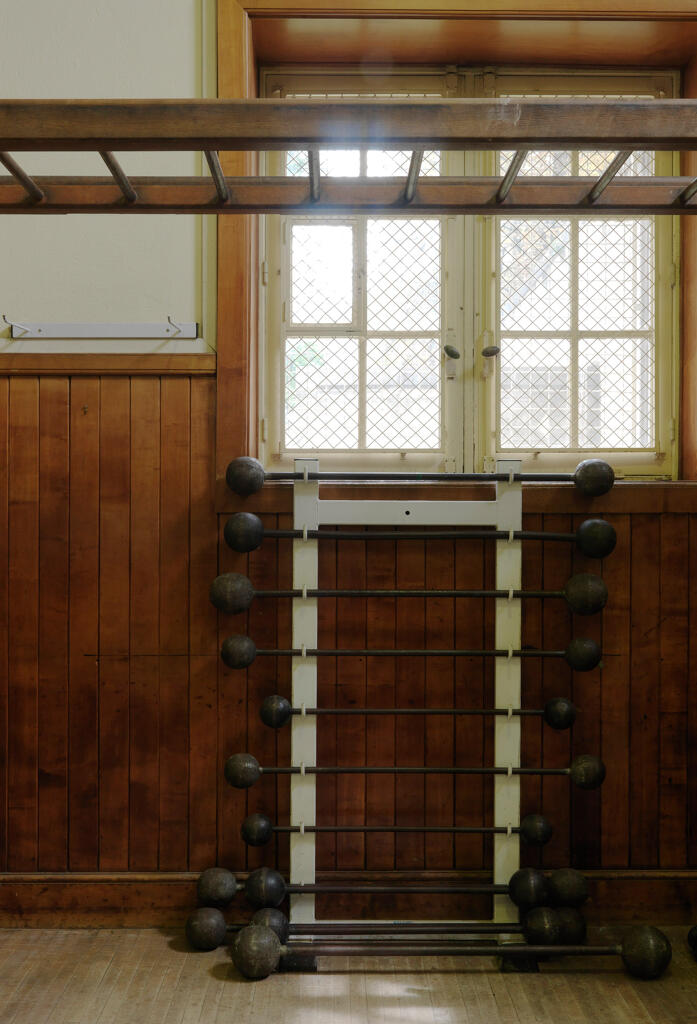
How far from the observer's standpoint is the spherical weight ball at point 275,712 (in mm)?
2695

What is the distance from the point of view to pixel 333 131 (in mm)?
1643

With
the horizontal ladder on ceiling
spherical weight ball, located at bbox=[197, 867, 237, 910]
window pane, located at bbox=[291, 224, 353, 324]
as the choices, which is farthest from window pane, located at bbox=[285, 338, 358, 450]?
spherical weight ball, located at bbox=[197, 867, 237, 910]

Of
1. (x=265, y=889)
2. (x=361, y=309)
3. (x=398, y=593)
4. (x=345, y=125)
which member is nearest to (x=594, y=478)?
(x=398, y=593)

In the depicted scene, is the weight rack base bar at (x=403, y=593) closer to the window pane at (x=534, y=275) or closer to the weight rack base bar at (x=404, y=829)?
the weight rack base bar at (x=404, y=829)

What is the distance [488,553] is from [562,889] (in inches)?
44.5

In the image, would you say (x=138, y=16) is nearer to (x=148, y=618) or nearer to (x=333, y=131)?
(x=333, y=131)

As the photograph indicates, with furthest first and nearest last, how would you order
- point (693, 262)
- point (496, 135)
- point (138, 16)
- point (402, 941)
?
point (693, 262) < point (138, 16) < point (402, 941) < point (496, 135)

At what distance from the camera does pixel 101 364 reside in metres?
2.90

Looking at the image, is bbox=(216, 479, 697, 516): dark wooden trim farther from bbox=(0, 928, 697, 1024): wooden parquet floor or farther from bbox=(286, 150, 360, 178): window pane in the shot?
bbox=(0, 928, 697, 1024): wooden parquet floor

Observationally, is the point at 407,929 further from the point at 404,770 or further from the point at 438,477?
the point at 438,477

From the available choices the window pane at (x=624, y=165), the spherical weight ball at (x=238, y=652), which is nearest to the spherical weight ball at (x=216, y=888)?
the spherical weight ball at (x=238, y=652)

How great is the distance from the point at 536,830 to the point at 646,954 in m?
0.46

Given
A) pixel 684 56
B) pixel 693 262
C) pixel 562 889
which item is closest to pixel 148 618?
pixel 562 889

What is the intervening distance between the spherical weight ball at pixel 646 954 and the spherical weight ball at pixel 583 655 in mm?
821
